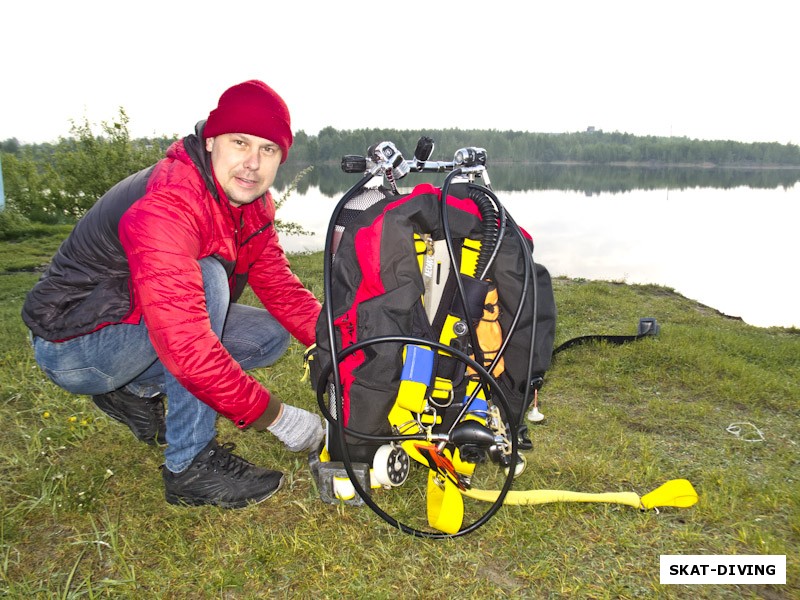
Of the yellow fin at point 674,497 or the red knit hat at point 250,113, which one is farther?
the yellow fin at point 674,497

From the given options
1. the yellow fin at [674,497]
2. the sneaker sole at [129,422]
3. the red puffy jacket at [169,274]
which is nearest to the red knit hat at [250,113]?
the red puffy jacket at [169,274]

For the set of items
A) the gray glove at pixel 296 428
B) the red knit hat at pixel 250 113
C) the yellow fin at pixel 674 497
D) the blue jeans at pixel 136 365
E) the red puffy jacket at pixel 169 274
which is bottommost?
the yellow fin at pixel 674 497

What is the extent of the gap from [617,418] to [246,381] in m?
2.28

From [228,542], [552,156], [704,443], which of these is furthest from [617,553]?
[552,156]

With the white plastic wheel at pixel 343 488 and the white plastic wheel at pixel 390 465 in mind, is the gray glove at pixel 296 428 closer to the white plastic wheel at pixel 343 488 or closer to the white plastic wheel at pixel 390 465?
the white plastic wheel at pixel 343 488

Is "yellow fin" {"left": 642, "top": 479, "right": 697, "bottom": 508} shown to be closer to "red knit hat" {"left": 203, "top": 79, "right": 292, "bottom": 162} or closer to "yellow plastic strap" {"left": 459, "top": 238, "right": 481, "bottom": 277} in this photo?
"yellow plastic strap" {"left": 459, "top": 238, "right": 481, "bottom": 277}

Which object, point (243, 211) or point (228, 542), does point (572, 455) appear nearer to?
point (228, 542)

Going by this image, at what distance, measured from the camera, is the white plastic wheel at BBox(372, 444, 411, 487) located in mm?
2359

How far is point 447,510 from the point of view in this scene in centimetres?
225

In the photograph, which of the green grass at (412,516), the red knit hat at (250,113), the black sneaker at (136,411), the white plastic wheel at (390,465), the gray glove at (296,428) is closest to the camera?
the green grass at (412,516)

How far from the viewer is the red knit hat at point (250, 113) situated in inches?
88.1

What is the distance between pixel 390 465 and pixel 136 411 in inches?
56.5

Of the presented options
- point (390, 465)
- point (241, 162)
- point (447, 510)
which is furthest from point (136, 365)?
point (447, 510)

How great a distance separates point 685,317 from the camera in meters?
5.84
